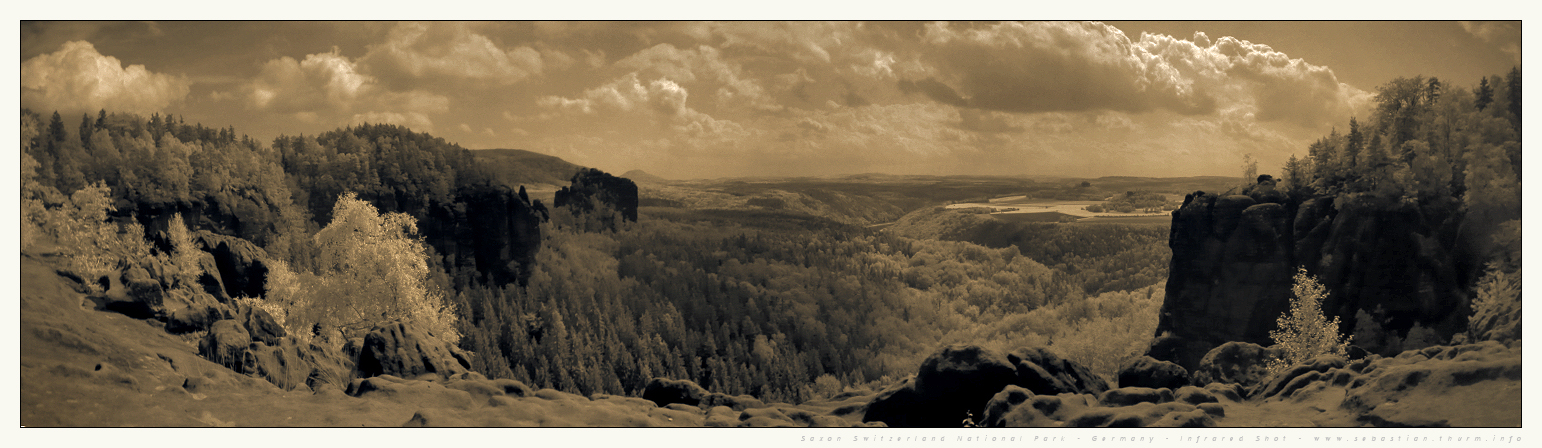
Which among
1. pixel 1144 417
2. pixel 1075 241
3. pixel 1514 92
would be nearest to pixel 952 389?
pixel 1144 417

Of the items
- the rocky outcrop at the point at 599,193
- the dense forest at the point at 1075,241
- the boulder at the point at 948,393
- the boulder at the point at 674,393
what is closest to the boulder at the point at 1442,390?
the boulder at the point at 948,393

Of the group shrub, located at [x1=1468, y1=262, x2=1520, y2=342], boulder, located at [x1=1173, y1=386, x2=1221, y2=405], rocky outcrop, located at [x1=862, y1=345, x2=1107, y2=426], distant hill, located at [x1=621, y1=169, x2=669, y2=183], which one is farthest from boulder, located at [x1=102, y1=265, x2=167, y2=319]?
shrub, located at [x1=1468, y1=262, x2=1520, y2=342]

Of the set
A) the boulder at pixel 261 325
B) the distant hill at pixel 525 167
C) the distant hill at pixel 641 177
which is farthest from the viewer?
the distant hill at pixel 525 167

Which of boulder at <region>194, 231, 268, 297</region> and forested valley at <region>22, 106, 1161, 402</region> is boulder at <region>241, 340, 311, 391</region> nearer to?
forested valley at <region>22, 106, 1161, 402</region>

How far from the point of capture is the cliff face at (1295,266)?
68.6ft

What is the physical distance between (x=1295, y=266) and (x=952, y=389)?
48.6 ft

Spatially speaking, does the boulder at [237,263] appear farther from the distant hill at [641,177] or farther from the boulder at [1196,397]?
the boulder at [1196,397]

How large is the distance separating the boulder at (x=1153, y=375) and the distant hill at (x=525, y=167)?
20.8 metres

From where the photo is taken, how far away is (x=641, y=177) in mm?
26531

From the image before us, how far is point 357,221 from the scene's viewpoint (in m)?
22.1

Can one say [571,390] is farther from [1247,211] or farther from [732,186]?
[1247,211]

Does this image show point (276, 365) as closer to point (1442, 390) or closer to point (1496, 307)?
point (1442, 390)

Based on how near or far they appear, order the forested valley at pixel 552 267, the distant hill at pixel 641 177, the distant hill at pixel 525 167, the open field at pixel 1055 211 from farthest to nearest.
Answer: the open field at pixel 1055 211, the distant hill at pixel 525 167, the distant hill at pixel 641 177, the forested valley at pixel 552 267
